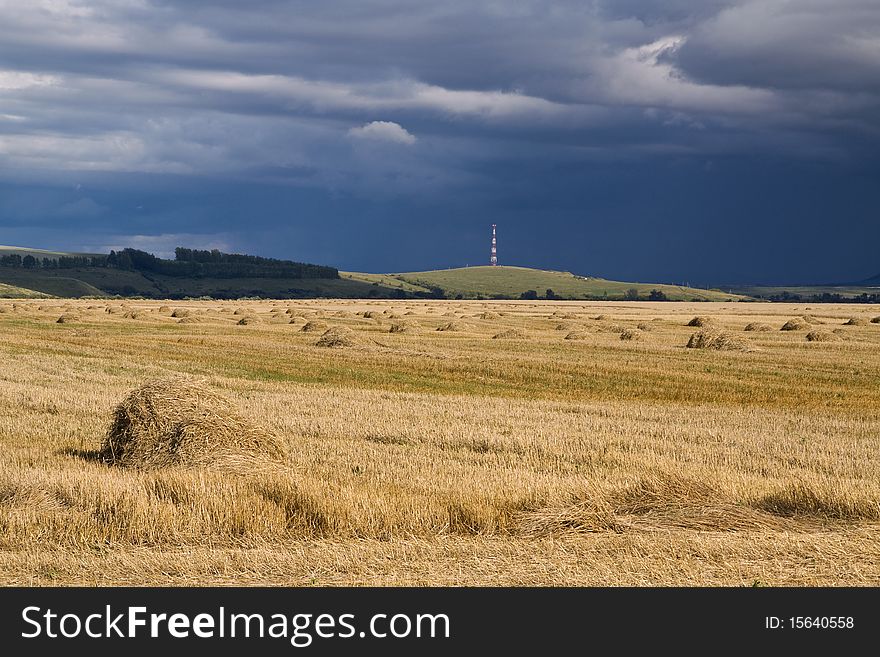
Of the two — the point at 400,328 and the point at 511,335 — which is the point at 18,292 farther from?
the point at 511,335

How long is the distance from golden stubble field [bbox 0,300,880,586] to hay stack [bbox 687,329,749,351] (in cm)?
1075

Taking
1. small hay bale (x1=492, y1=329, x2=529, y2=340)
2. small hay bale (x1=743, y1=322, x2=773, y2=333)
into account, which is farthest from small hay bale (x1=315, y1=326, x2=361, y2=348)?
small hay bale (x1=743, y1=322, x2=773, y2=333)

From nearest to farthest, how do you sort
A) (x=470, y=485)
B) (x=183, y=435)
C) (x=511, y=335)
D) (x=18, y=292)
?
(x=470, y=485), (x=183, y=435), (x=511, y=335), (x=18, y=292)

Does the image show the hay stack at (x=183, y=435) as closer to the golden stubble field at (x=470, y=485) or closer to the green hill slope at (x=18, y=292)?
the golden stubble field at (x=470, y=485)

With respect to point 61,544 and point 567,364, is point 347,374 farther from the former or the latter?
point 61,544

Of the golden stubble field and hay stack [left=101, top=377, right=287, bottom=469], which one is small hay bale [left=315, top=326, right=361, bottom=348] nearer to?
the golden stubble field

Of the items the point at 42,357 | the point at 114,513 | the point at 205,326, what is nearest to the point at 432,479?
the point at 114,513

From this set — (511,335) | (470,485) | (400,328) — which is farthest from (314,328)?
(470,485)

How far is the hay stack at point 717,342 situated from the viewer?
145 ft

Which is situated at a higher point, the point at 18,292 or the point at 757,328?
the point at 18,292

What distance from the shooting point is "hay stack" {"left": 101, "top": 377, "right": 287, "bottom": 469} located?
15148 millimetres

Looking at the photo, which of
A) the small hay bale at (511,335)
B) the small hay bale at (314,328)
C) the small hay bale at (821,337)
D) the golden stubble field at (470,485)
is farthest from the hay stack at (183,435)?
the small hay bale at (314,328)

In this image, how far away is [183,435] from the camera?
50.7 ft

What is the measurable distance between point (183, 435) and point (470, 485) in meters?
5.24
